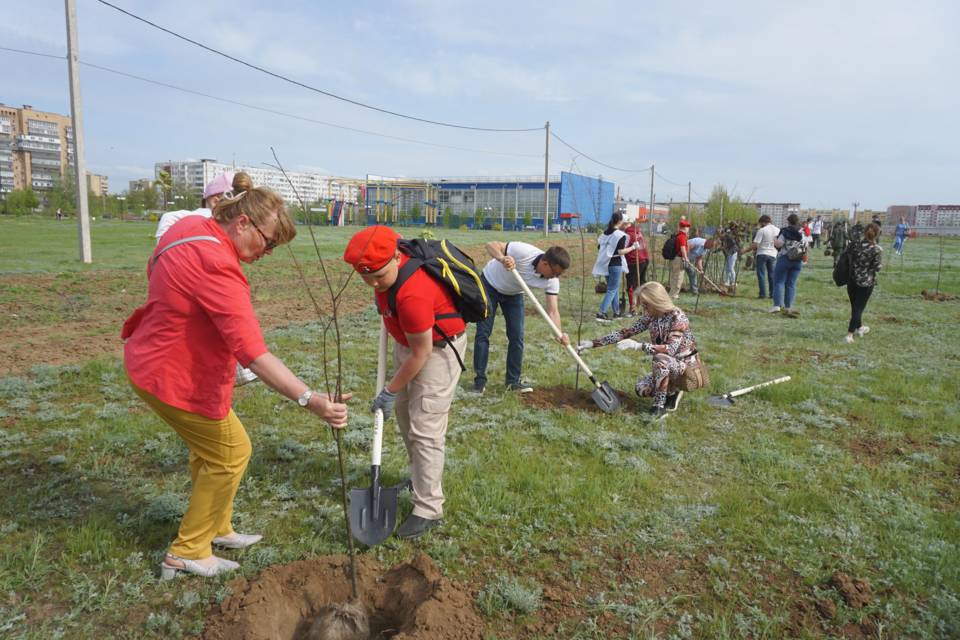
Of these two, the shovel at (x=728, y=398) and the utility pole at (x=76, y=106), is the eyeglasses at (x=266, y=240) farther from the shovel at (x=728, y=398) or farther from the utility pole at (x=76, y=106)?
the utility pole at (x=76, y=106)

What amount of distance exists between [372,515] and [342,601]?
0.54 metres

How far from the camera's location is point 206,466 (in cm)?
281

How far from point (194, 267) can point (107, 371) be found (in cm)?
479

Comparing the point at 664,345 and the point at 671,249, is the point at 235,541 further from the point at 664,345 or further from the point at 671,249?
the point at 671,249

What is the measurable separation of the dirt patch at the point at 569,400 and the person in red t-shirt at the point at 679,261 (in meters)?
6.85

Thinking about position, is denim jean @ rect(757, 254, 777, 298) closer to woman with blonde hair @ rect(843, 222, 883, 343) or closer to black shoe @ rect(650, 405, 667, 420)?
woman with blonde hair @ rect(843, 222, 883, 343)

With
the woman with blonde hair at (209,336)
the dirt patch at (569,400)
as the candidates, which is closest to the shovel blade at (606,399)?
the dirt patch at (569,400)

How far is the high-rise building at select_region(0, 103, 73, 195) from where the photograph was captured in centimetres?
9962

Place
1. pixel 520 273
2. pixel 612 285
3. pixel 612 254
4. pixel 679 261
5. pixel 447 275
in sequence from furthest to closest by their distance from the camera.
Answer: pixel 679 261 < pixel 612 285 < pixel 612 254 < pixel 520 273 < pixel 447 275

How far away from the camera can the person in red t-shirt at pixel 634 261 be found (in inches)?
438

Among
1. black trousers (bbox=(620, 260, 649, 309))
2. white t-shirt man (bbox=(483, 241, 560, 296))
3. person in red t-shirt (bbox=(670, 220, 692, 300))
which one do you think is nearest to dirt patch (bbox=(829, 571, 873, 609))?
white t-shirt man (bbox=(483, 241, 560, 296))

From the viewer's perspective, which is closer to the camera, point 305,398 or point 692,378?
point 305,398

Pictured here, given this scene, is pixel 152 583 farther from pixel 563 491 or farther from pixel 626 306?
pixel 626 306

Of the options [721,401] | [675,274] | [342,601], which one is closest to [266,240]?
[342,601]
